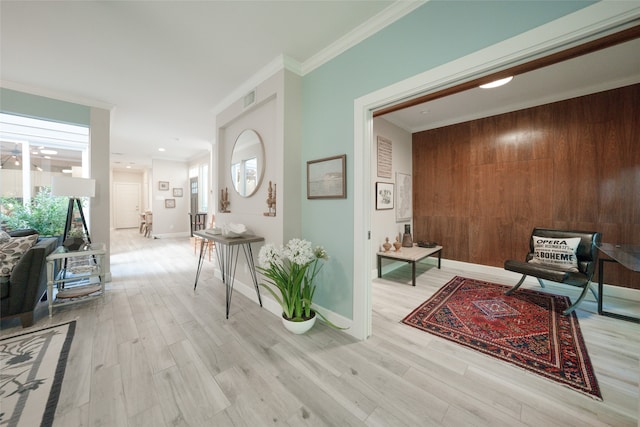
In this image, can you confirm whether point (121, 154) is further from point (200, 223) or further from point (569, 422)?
point (569, 422)

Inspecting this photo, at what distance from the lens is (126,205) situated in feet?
32.0

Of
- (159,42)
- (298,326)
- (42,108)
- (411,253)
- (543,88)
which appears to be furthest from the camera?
(411,253)

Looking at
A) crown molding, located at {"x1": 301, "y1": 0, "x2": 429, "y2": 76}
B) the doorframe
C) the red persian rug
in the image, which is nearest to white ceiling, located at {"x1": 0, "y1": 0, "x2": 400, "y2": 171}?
crown molding, located at {"x1": 301, "y1": 0, "x2": 429, "y2": 76}

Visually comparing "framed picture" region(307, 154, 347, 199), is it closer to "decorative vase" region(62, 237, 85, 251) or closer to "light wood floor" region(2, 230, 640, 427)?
"light wood floor" region(2, 230, 640, 427)

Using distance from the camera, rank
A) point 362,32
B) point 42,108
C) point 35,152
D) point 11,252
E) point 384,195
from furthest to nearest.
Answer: point 384,195 < point 35,152 < point 42,108 < point 11,252 < point 362,32

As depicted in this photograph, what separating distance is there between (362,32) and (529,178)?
3335 millimetres

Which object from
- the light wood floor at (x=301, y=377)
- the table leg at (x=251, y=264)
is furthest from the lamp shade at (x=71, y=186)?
the table leg at (x=251, y=264)

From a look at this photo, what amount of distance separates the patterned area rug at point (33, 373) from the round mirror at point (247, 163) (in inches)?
84.1

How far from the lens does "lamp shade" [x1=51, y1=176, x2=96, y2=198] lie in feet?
9.12

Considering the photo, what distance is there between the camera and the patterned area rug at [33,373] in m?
1.28

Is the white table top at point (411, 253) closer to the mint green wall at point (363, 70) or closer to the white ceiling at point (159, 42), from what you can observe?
the mint green wall at point (363, 70)

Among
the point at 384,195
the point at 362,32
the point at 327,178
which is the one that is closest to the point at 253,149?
the point at 327,178

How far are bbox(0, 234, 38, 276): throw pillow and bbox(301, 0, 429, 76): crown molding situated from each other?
3.49m

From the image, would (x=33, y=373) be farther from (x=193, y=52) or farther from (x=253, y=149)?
(x=193, y=52)
